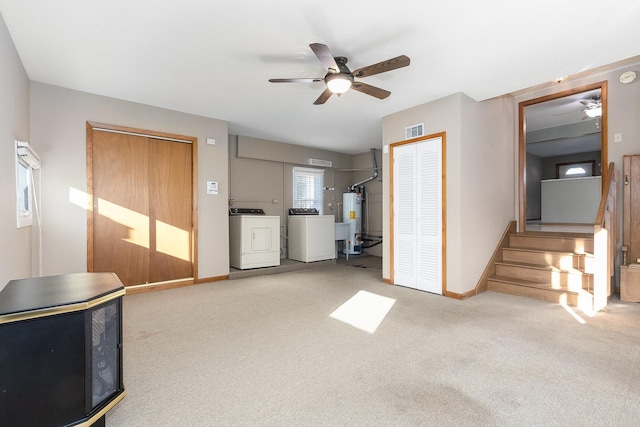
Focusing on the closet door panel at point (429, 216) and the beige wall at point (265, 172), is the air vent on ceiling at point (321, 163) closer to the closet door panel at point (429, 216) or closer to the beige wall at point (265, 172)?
the beige wall at point (265, 172)

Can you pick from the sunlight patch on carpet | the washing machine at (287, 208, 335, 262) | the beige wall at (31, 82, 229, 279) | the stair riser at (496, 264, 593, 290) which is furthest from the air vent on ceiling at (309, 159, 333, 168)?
the stair riser at (496, 264, 593, 290)

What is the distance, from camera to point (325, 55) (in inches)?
97.5

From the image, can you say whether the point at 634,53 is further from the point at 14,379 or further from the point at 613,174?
the point at 14,379

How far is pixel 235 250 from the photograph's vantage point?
17.9ft

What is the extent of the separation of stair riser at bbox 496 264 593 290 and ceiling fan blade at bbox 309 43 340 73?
3475 millimetres

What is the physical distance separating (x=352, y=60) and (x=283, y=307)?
2.70 metres

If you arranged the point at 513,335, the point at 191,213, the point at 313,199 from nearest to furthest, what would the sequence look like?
the point at 513,335 < the point at 191,213 < the point at 313,199

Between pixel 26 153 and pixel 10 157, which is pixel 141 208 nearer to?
pixel 26 153

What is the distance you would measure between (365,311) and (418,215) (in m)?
1.64

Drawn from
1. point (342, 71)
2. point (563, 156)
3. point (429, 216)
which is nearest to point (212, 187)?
point (342, 71)

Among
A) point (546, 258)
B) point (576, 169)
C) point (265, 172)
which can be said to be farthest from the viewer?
point (576, 169)

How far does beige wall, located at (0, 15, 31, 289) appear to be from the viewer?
219 cm

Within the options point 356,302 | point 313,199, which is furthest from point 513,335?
point 313,199

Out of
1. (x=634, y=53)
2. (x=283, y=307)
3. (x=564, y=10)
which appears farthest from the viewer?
(x=283, y=307)
